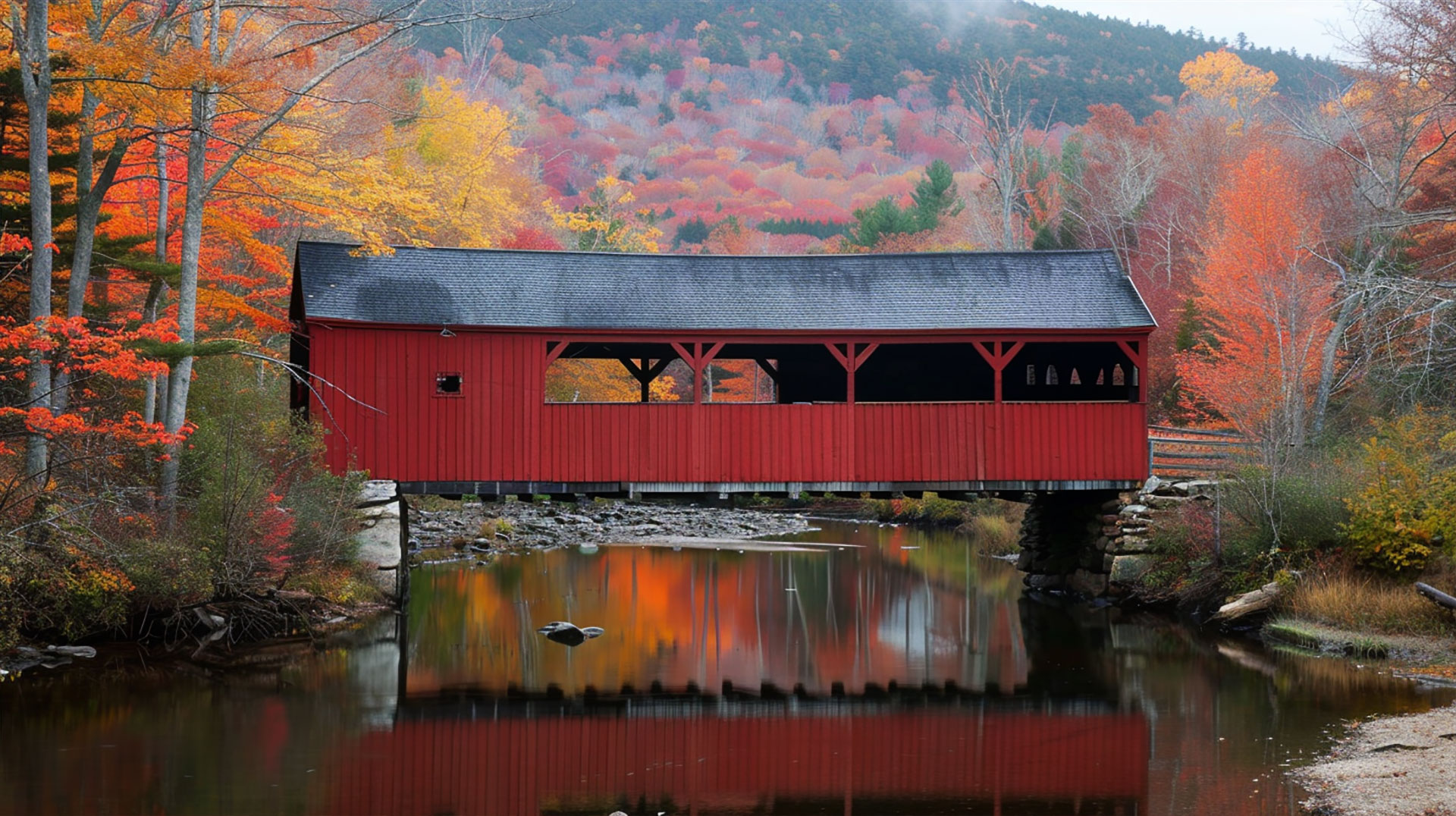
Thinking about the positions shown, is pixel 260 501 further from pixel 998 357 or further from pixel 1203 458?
pixel 1203 458

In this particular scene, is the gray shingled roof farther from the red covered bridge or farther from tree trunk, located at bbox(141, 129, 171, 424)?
tree trunk, located at bbox(141, 129, 171, 424)

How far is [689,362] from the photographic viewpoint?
A: 18844 millimetres

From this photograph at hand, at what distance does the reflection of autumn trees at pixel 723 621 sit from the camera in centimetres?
1514

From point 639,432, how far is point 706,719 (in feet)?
21.4

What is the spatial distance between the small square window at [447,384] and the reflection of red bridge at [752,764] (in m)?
6.32

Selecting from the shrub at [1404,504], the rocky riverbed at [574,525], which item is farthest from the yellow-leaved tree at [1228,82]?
the shrub at [1404,504]

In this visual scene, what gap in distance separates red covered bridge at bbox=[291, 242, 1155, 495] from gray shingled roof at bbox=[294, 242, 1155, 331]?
0.10ft

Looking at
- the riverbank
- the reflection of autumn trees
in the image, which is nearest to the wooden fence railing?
the reflection of autumn trees

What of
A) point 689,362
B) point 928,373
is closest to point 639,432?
point 689,362

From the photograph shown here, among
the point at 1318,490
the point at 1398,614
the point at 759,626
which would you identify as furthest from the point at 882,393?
the point at 1398,614

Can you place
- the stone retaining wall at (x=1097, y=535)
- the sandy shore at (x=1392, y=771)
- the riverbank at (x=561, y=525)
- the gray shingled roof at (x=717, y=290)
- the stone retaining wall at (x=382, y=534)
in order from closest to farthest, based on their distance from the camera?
the sandy shore at (x=1392, y=771), the stone retaining wall at (x=382, y=534), the gray shingled roof at (x=717, y=290), the stone retaining wall at (x=1097, y=535), the riverbank at (x=561, y=525)

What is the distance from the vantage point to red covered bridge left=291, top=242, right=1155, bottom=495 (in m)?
18.3

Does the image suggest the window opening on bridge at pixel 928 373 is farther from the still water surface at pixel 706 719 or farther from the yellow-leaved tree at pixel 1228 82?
the yellow-leaved tree at pixel 1228 82

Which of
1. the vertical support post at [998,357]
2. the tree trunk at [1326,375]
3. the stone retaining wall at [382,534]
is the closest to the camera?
the stone retaining wall at [382,534]
